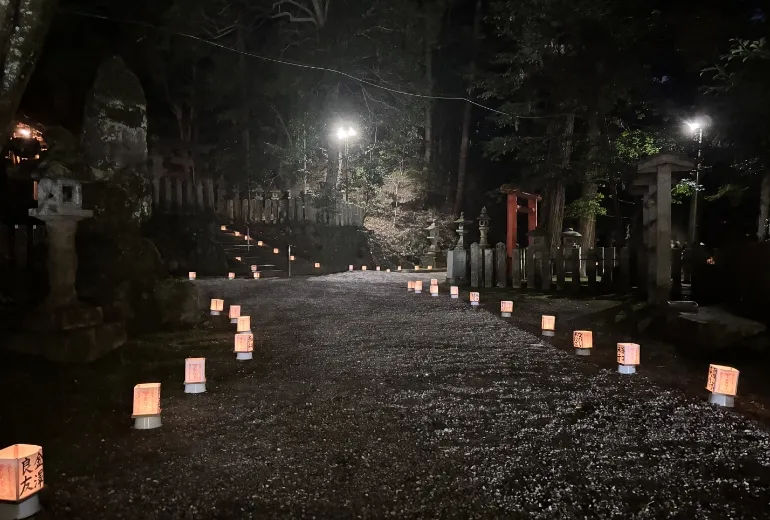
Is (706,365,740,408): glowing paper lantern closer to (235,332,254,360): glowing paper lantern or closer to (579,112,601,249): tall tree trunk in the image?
(235,332,254,360): glowing paper lantern

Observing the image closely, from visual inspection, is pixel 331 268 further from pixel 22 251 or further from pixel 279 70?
pixel 22 251

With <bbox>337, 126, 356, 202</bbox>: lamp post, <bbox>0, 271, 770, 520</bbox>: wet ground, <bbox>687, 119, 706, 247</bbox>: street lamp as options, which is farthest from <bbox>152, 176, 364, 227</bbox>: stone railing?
<bbox>687, 119, 706, 247</bbox>: street lamp

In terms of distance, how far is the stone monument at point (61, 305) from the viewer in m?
5.52

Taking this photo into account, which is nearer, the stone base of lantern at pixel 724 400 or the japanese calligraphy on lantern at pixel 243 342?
the stone base of lantern at pixel 724 400

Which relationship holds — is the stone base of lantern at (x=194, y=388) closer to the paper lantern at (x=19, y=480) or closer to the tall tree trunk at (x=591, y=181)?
the paper lantern at (x=19, y=480)

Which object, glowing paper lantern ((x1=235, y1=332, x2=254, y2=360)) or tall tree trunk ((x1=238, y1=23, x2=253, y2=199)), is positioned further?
tall tree trunk ((x1=238, y1=23, x2=253, y2=199))

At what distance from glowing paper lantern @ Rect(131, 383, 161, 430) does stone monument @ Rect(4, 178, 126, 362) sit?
225 centimetres

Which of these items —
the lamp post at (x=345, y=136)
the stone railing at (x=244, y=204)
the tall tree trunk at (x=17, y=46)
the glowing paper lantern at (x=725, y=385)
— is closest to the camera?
the tall tree trunk at (x=17, y=46)

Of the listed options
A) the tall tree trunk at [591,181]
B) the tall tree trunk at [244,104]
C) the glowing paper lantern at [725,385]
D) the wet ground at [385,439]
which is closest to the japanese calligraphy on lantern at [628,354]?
the wet ground at [385,439]

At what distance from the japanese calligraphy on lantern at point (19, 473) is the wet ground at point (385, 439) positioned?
6.7 inches

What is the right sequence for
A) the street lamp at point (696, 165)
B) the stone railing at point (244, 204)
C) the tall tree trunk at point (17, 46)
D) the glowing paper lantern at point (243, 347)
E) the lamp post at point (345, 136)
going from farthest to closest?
the lamp post at point (345, 136), the street lamp at point (696, 165), the stone railing at point (244, 204), the glowing paper lantern at point (243, 347), the tall tree trunk at point (17, 46)

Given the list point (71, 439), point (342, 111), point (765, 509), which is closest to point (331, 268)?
point (342, 111)

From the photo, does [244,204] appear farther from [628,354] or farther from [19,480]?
[19,480]

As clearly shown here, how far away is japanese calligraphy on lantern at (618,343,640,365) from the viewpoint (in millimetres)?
5539
